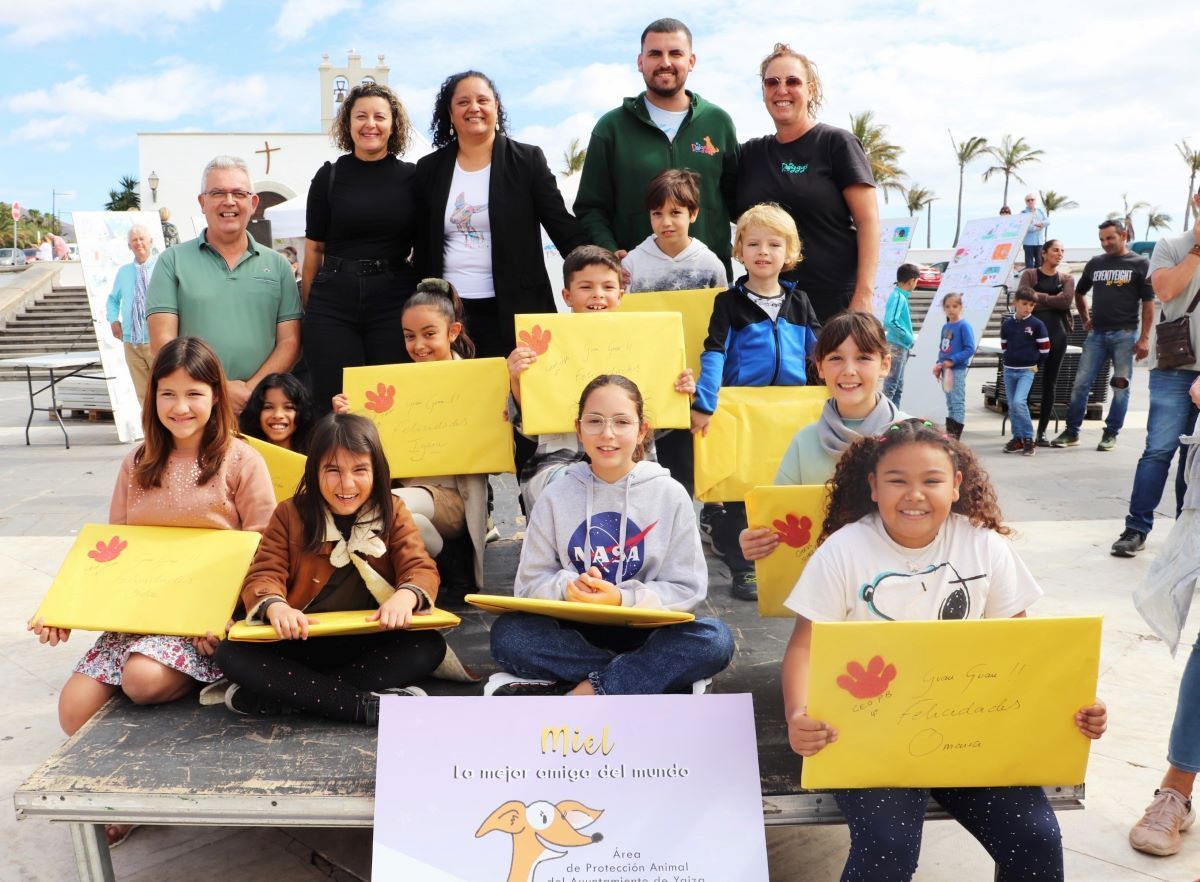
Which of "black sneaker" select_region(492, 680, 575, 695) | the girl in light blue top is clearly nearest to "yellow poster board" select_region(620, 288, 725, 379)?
the girl in light blue top

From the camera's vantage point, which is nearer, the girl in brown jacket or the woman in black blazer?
the girl in brown jacket

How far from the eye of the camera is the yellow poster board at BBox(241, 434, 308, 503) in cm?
333

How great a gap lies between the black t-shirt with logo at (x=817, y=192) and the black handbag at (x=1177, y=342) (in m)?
1.96

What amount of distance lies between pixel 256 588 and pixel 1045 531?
4.93 meters

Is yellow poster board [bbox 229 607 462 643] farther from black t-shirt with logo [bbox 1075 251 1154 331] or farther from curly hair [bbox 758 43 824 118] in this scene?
black t-shirt with logo [bbox 1075 251 1154 331]

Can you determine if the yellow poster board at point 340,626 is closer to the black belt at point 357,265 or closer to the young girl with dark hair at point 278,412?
the young girl with dark hair at point 278,412

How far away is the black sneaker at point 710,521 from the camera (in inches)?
168

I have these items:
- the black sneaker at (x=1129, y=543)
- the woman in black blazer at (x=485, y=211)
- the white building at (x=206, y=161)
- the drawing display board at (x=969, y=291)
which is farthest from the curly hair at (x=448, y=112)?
the white building at (x=206, y=161)

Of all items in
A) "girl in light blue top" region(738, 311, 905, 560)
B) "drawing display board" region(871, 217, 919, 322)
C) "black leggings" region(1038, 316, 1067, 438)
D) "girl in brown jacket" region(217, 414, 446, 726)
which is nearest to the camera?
"girl in brown jacket" region(217, 414, 446, 726)

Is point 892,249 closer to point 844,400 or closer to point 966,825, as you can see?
point 844,400

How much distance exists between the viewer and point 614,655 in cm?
260

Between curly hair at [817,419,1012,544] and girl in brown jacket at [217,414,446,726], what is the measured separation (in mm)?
1149

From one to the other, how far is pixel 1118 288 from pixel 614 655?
753 cm

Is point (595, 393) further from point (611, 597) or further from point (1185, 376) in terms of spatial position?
point (1185, 376)
